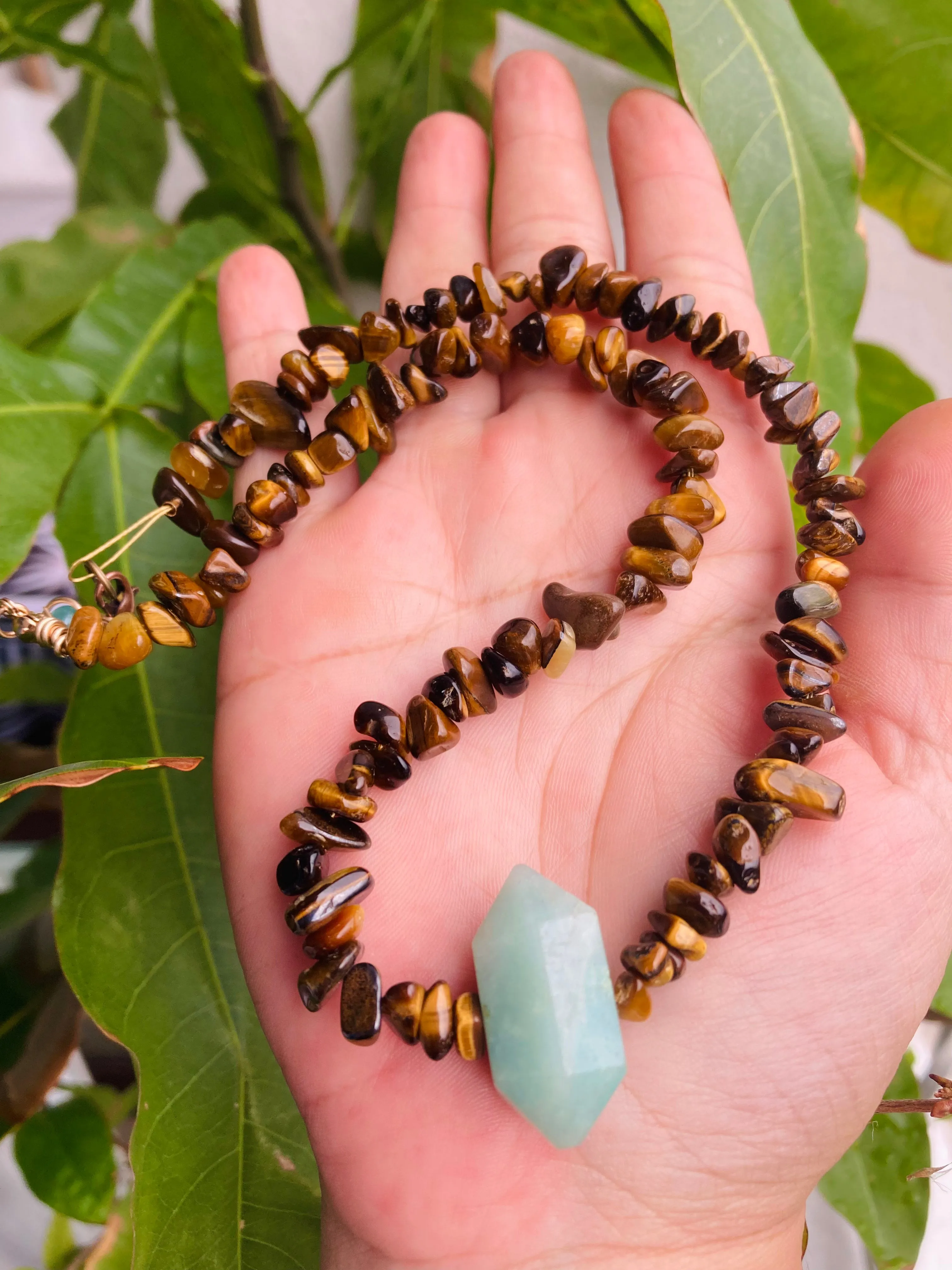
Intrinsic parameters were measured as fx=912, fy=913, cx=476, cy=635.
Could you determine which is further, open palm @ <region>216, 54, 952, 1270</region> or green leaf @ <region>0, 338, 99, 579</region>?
green leaf @ <region>0, 338, 99, 579</region>

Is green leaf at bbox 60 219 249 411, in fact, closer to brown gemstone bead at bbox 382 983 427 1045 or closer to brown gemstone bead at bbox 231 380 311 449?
brown gemstone bead at bbox 231 380 311 449

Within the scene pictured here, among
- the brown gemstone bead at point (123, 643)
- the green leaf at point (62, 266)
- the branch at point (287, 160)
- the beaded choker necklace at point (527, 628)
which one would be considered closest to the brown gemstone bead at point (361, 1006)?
the beaded choker necklace at point (527, 628)

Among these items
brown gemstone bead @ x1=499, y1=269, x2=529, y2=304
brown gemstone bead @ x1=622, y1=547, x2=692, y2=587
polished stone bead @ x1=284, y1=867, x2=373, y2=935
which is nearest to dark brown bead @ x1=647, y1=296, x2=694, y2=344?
brown gemstone bead @ x1=499, y1=269, x2=529, y2=304

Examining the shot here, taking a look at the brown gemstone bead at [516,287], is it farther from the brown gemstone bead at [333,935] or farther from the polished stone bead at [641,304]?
the brown gemstone bead at [333,935]

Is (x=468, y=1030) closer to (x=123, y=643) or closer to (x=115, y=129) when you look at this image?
(x=123, y=643)

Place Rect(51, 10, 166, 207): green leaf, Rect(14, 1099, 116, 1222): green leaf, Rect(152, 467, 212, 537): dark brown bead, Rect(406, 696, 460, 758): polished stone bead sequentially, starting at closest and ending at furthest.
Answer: Rect(406, 696, 460, 758): polished stone bead < Rect(152, 467, 212, 537): dark brown bead < Rect(14, 1099, 116, 1222): green leaf < Rect(51, 10, 166, 207): green leaf

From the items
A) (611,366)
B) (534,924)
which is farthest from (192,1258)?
(611,366)

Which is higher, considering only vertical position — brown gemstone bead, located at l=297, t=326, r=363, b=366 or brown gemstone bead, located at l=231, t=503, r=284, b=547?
Result: brown gemstone bead, located at l=297, t=326, r=363, b=366

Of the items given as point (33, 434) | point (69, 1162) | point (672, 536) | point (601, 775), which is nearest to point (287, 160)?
point (33, 434)
